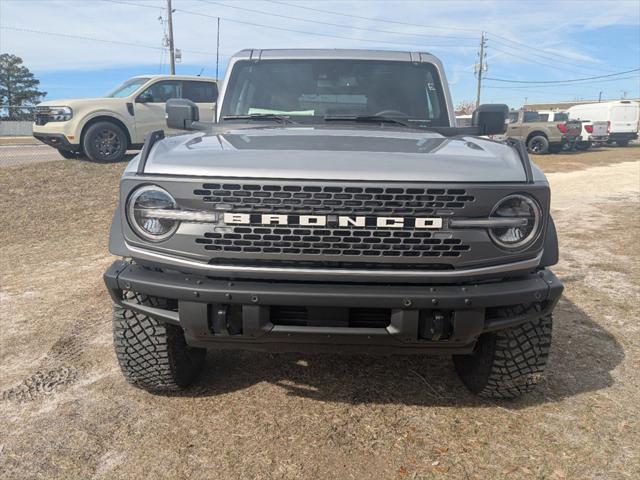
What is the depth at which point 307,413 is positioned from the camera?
Result: 9.39 feet

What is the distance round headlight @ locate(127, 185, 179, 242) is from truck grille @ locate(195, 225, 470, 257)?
19 cm

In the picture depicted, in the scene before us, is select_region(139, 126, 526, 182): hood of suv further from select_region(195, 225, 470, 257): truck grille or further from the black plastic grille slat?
the black plastic grille slat

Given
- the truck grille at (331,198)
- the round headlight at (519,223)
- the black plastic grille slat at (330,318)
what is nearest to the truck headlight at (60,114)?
the truck grille at (331,198)

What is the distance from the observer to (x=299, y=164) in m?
2.29

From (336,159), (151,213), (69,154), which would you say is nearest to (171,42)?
(69,154)

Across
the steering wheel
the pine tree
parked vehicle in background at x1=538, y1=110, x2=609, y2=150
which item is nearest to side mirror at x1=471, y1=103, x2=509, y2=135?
the steering wheel

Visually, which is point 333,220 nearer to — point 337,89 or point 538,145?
point 337,89

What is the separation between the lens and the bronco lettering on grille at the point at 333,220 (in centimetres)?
227

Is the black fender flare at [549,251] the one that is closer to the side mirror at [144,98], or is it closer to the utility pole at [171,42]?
the side mirror at [144,98]

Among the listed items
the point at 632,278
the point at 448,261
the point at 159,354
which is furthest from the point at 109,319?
the point at 632,278

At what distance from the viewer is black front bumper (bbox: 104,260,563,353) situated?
2.28m

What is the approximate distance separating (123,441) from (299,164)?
1.56 m

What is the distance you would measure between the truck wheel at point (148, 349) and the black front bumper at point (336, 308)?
29cm

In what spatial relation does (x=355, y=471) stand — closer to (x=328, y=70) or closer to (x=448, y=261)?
(x=448, y=261)
